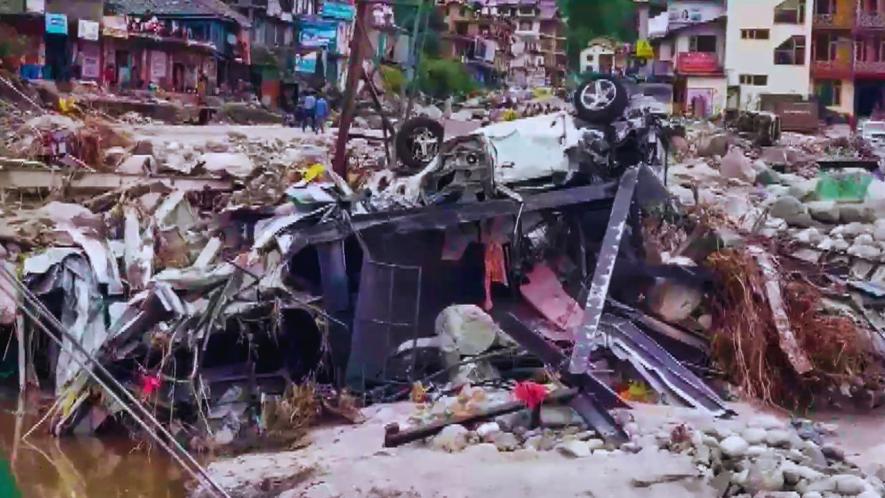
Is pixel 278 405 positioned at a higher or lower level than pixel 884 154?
lower

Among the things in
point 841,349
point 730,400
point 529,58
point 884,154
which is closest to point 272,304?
point 730,400

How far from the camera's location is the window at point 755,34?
57.5 meters

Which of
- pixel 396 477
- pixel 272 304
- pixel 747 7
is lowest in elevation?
pixel 396 477

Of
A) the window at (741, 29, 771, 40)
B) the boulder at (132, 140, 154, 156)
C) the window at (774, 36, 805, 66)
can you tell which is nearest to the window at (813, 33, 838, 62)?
the window at (774, 36, 805, 66)

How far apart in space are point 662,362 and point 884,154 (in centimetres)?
2522

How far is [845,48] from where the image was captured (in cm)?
5959

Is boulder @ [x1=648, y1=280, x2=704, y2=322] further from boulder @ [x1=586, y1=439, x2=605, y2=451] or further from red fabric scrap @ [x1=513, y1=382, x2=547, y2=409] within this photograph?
boulder @ [x1=586, y1=439, x2=605, y2=451]

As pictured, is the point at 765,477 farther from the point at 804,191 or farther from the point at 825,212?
the point at 804,191

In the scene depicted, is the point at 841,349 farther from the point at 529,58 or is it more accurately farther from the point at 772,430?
the point at 529,58

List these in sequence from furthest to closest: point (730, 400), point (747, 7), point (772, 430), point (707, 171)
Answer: point (747, 7)
point (707, 171)
point (730, 400)
point (772, 430)

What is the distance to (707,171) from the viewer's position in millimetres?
24891

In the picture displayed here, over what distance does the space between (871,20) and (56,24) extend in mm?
34896

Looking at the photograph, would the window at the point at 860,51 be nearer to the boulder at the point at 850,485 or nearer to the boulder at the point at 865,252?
the boulder at the point at 865,252

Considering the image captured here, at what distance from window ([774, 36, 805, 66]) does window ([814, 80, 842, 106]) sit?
2215mm
